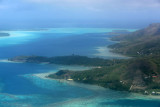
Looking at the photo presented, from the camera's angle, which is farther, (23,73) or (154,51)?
(154,51)

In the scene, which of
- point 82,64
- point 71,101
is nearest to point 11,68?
point 82,64

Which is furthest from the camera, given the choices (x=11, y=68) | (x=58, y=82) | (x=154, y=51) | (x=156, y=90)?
(x=154, y=51)

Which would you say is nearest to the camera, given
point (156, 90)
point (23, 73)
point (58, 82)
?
point (156, 90)

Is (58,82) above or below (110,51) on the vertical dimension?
below

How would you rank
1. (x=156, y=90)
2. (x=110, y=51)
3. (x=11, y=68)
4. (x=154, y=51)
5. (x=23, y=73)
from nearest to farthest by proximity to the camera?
(x=156, y=90), (x=23, y=73), (x=11, y=68), (x=154, y=51), (x=110, y=51)

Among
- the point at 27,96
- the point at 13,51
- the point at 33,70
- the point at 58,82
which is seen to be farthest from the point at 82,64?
the point at 13,51

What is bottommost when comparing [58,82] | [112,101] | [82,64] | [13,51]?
[112,101]

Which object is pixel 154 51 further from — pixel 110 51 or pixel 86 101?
pixel 86 101

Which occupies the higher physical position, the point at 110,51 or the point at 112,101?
the point at 110,51

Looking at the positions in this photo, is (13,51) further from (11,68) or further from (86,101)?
(86,101)
